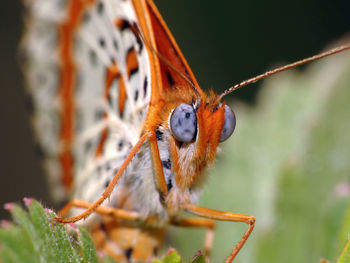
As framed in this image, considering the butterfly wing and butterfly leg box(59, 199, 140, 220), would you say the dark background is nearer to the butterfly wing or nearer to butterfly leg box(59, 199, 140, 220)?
the butterfly wing

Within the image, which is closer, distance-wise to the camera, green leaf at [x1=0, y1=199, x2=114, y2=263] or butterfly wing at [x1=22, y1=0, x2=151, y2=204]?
Answer: green leaf at [x1=0, y1=199, x2=114, y2=263]

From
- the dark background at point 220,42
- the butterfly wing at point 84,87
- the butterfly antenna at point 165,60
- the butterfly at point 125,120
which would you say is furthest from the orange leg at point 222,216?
the dark background at point 220,42

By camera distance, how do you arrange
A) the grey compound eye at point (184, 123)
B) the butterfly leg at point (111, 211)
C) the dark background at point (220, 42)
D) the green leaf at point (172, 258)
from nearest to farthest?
the green leaf at point (172, 258) < the grey compound eye at point (184, 123) < the butterfly leg at point (111, 211) < the dark background at point (220, 42)

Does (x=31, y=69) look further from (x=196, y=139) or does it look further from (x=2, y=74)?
(x=2, y=74)

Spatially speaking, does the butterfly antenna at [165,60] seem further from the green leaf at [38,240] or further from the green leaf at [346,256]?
the green leaf at [346,256]

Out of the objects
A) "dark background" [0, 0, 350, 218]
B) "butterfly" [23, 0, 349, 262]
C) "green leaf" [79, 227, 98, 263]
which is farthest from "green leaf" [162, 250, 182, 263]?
"dark background" [0, 0, 350, 218]

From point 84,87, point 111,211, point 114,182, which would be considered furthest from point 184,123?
point 84,87

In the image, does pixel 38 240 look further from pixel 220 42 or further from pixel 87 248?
pixel 220 42
